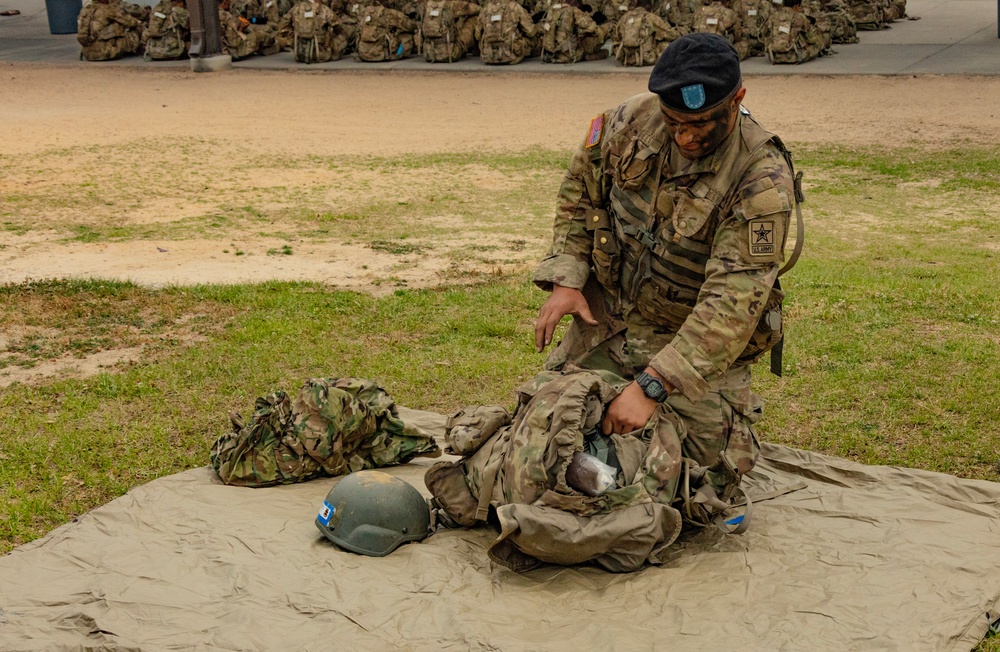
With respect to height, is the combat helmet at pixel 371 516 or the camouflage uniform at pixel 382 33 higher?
the camouflage uniform at pixel 382 33

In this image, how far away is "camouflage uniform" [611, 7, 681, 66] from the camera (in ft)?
69.1

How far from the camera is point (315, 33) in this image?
23328 mm

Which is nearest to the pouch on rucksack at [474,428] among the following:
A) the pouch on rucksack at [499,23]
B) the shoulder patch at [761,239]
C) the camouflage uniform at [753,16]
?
the shoulder patch at [761,239]

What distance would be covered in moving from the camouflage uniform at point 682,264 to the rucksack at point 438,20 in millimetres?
18246

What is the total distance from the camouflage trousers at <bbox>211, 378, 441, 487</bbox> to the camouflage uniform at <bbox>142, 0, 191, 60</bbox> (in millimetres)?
20517

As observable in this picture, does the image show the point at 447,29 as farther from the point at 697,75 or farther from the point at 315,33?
the point at 697,75

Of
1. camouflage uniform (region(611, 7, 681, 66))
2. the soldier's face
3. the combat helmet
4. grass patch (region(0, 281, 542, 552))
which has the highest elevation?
the soldier's face

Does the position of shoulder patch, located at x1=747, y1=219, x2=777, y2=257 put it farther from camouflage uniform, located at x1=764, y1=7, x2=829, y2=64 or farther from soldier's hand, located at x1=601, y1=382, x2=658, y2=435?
camouflage uniform, located at x1=764, y1=7, x2=829, y2=64

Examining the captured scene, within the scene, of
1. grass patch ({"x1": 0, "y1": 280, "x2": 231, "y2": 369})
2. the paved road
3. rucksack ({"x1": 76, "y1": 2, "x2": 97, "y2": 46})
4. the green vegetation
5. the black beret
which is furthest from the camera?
rucksack ({"x1": 76, "y1": 2, "x2": 97, "y2": 46})

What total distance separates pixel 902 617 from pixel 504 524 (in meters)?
1.46

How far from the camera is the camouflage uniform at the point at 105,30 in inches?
955

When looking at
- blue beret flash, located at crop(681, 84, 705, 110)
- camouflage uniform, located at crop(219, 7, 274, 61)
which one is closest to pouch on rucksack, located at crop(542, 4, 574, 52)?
camouflage uniform, located at crop(219, 7, 274, 61)

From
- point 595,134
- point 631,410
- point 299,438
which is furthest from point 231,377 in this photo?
point 631,410

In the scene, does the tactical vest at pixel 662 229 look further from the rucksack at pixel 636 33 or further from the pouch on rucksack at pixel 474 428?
the rucksack at pixel 636 33
